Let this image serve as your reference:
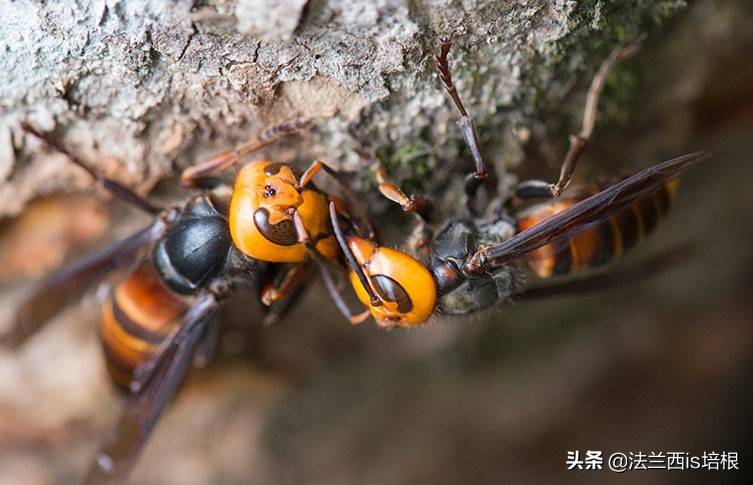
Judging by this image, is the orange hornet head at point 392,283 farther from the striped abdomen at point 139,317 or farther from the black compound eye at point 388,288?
the striped abdomen at point 139,317

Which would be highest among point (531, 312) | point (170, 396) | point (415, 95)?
point (531, 312)

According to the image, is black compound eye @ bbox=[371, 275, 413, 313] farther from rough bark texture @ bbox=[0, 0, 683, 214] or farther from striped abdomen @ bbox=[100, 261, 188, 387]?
striped abdomen @ bbox=[100, 261, 188, 387]

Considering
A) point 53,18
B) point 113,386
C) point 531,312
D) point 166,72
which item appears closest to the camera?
point 53,18

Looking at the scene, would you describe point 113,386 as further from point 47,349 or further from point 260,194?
point 260,194

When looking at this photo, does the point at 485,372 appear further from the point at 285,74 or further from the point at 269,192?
the point at 285,74

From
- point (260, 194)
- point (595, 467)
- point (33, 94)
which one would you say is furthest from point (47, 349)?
point (595, 467)

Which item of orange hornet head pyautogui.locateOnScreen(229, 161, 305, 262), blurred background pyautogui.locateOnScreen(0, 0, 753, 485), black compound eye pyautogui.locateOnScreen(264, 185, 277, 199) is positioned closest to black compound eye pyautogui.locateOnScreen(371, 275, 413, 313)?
orange hornet head pyautogui.locateOnScreen(229, 161, 305, 262)

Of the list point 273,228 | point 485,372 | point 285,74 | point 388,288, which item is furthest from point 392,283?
point 485,372
